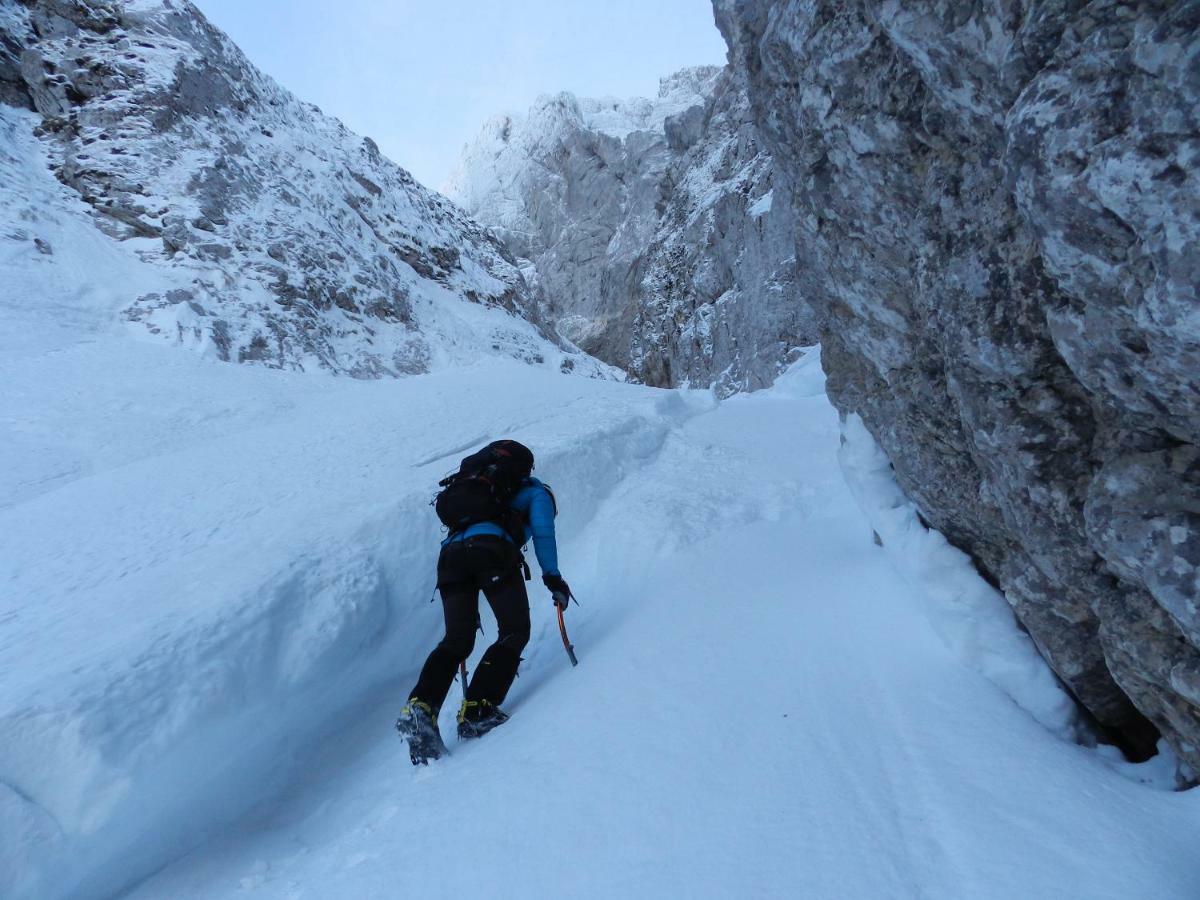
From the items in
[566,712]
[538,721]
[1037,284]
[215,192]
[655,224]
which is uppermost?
[655,224]

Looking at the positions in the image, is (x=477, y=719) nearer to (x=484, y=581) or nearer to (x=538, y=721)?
(x=538, y=721)

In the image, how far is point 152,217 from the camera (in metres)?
24.3

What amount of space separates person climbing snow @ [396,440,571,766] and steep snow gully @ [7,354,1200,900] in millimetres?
209

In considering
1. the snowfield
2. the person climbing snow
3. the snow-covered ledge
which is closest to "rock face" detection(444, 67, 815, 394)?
the snowfield

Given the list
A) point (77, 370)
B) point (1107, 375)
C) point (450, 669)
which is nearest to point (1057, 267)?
point (1107, 375)

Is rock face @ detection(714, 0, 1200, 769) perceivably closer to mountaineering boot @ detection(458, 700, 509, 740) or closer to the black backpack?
the black backpack

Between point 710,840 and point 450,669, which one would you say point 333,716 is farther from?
point 710,840

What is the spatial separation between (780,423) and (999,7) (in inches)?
310

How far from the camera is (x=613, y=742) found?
9.65ft

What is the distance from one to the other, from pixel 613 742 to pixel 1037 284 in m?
2.49

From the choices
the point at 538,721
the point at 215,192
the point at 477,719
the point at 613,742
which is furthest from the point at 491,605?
the point at 215,192

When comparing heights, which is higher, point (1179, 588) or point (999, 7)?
point (999, 7)

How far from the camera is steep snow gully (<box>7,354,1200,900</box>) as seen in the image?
212 centimetres

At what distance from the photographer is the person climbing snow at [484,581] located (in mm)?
3619
